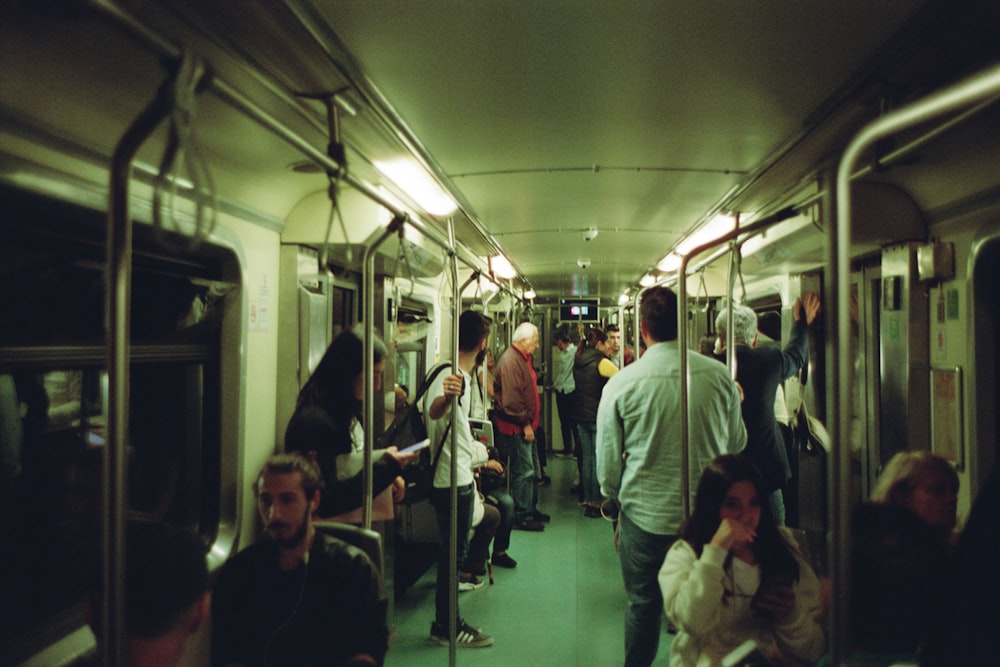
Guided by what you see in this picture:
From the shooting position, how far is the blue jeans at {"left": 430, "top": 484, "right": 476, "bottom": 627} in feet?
10.3

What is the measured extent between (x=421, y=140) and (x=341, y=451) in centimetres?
129

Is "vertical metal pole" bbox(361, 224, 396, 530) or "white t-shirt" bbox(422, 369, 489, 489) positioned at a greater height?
"vertical metal pole" bbox(361, 224, 396, 530)

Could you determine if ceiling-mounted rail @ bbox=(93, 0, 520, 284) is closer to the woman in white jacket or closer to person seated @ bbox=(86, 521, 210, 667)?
person seated @ bbox=(86, 521, 210, 667)

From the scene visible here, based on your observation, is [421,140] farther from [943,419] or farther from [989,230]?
[943,419]

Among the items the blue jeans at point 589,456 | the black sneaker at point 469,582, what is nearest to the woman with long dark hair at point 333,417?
the black sneaker at point 469,582

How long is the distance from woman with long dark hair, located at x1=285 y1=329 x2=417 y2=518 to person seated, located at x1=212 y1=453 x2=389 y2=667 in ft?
1.28

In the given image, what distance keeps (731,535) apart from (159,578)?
1.44m

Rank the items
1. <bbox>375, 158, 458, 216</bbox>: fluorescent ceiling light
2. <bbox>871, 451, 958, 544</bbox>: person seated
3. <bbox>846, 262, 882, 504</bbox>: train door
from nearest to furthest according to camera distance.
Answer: <bbox>871, 451, 958, 544</bbox>: person seated, <bbox>375, 158, 458, 216</bbox>: fluorescent ceiling light, <bbox>846, 262, 882, 504</bbox>: train door

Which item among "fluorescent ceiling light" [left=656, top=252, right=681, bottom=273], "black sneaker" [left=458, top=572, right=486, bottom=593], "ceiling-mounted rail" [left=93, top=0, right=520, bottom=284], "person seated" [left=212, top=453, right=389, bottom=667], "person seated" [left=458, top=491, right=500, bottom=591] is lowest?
"black sneaker" [left=458, top=572, right=486, bottom=593]

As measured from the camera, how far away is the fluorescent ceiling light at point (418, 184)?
276 centimetres

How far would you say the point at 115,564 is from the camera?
0.88 m

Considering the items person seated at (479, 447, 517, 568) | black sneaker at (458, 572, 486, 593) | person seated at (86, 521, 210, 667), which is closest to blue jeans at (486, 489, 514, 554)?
person seated at (479, 447, 517, 568)

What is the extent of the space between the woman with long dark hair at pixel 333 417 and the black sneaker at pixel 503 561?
2364 millimetres

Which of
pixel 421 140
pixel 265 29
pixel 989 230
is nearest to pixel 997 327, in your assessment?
pixel 989 230
